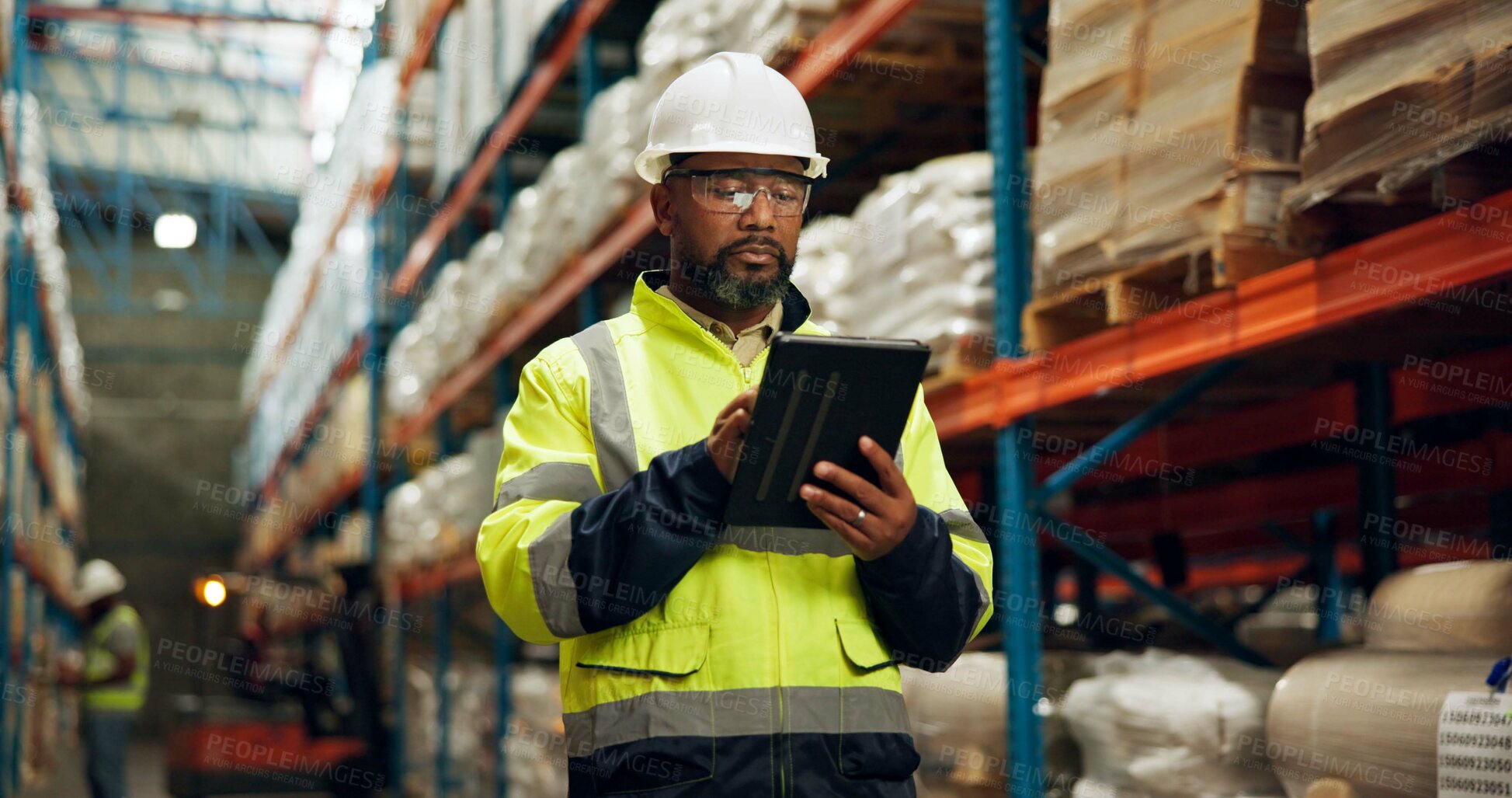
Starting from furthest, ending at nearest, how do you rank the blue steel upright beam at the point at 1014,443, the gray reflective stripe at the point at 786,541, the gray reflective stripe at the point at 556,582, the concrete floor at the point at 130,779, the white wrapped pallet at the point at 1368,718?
the concrete floor at the point at 130,779
the blue steel upright beam at the point at 1014,443
the white wrapped pallet at the point at 1368,718
the gray reflective stripe at the point at 786,541
the gray reflective stripe at the point at 556,582

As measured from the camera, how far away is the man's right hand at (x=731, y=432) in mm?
1978

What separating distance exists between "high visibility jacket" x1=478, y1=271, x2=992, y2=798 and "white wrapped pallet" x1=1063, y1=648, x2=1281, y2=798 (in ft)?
5.15

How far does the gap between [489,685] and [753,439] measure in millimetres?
8527

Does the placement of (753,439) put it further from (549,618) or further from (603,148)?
(603,148)

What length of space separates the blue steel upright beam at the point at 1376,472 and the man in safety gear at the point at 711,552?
268 cm

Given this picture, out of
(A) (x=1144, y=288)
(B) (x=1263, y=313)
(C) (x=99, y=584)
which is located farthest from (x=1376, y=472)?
(C) (x=99, y=584)

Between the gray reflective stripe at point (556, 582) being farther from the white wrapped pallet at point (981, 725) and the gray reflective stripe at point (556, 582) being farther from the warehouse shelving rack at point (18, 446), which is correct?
the warehouse shelving rack at point (18, 446)

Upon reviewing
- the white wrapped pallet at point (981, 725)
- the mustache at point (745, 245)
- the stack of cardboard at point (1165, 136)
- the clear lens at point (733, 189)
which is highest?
the stack of cardboard at point (1165, 136)

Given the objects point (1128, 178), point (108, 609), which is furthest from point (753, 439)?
point (108, 609)

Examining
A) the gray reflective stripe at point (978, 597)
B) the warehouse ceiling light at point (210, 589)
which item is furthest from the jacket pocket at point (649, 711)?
the warehouse ceiling light at point (210, 589)

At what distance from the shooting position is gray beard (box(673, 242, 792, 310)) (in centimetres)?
232

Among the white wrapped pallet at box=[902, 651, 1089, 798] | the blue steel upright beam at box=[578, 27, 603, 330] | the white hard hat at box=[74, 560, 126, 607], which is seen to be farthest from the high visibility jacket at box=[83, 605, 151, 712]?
the white wrapped pallet at box=[902, 651, 1089, 798]

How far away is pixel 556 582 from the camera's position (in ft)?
6.77

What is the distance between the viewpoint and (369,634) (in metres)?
9.90
